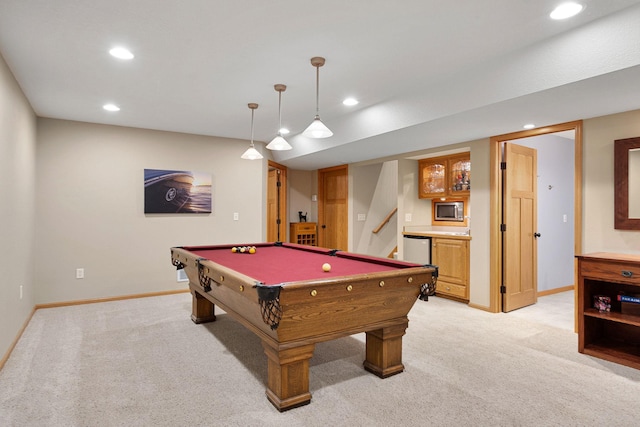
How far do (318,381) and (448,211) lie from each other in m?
3.81

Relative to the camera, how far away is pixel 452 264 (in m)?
4.66

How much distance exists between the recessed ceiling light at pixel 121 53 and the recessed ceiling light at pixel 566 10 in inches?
112

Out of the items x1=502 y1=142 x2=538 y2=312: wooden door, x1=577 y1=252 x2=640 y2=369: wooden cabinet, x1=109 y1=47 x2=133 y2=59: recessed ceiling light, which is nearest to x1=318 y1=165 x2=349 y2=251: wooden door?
x1=502 y1=142 x2=538 y2=312: wooden door

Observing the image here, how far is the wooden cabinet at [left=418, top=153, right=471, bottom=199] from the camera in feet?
16.2

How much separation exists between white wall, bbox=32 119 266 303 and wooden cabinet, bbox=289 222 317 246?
1582mm

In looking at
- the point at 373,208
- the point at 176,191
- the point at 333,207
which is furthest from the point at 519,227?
the point at 176,191

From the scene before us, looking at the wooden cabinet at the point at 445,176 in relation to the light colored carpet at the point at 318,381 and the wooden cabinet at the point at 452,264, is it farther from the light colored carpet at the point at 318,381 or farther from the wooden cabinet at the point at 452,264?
the light colored carpet at the point at 318,381

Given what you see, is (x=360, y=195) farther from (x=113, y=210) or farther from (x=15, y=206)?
(x=15, y=206)

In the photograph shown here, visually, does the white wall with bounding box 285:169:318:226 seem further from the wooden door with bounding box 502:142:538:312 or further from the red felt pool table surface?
the wooden door with bounding box 502:142:538:312

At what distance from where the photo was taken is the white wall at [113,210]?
14.4 ft

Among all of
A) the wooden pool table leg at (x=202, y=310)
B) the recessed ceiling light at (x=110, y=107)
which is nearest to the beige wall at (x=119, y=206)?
the recessed ceiling light at (x=110, y=107)

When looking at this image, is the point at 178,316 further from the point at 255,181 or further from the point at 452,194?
the point at 452,194

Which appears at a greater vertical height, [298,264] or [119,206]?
[119,206]

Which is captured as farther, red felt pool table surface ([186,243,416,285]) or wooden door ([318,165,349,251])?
wooden door ([318,165,349,251])
